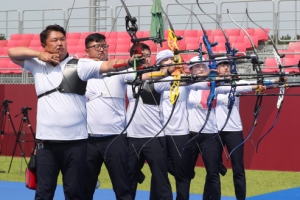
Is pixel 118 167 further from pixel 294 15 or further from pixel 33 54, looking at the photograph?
pixel 294 15

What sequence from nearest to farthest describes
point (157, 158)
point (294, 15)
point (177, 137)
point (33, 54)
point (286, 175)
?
1. point (33, 54)
2. point (157, 158)
3. point (177, 137)
4. point (286, 175)
5. point (294, 15)

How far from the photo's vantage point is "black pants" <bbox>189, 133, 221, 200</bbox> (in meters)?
7.38

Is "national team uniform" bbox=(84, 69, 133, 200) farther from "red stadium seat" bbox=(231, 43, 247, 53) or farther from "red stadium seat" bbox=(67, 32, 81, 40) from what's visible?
"red stadium seat" bbox=(67, 32, 81, 40)

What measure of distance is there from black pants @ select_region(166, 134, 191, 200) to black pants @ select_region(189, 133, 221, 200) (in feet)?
0.52

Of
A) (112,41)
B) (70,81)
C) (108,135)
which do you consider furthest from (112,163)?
(112,41)

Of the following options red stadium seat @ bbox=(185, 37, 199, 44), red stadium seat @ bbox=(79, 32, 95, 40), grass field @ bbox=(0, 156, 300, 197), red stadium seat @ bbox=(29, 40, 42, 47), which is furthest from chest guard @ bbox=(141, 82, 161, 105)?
red stadium seat @ bbox=(29, 40, 42, 47)

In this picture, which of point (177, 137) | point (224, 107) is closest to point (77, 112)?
point (177, 137)

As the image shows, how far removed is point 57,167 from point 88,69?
0.77 m

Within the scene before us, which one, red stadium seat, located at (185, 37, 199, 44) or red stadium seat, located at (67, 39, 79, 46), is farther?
red stadium seat, located at (67, 39, 79, 46)

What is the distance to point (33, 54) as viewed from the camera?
18.0ft

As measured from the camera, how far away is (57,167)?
217 inches

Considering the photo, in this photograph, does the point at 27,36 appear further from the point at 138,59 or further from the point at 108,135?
the point at 138,59

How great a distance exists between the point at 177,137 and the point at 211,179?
1.78ft

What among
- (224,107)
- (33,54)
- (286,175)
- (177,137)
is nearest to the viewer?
(33,54)
